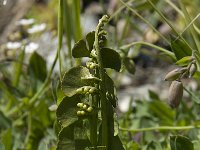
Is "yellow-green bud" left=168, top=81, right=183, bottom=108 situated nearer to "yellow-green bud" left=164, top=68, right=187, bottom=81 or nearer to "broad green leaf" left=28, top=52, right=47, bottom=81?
"yellow-green bud" left=164, top=68, right=187, bottom=81

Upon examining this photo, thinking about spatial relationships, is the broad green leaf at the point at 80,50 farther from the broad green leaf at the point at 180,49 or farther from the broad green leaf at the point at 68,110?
the broad green leaf at the point at 180,49

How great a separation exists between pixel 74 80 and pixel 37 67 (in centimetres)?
82

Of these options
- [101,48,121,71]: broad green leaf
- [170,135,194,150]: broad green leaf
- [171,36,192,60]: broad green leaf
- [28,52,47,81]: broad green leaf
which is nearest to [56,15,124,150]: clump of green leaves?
[101,48,121,71]: broad green leaf

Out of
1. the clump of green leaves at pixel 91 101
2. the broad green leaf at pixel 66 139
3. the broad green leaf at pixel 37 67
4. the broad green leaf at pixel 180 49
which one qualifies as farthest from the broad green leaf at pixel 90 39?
the broad green leaf at pixel 37 67

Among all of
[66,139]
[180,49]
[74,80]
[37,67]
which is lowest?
[66,139]

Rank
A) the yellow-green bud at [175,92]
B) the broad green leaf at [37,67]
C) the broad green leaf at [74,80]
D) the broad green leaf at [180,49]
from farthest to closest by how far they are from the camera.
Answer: the broad green leaf at [37,67], the broad green leaf at [180,49], the yellow-green bud at [175,92], the broad green leaf at [74,80]

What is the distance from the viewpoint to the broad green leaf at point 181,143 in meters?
1.28

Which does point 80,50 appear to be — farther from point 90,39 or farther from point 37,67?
point 37,67

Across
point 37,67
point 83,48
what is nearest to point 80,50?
point 83,48

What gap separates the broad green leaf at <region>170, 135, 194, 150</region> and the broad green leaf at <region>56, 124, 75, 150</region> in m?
0.21

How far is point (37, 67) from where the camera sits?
202cm

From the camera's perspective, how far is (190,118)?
1935mm

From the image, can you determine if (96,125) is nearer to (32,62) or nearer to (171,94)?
(171,94)

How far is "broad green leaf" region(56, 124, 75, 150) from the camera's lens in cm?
120
